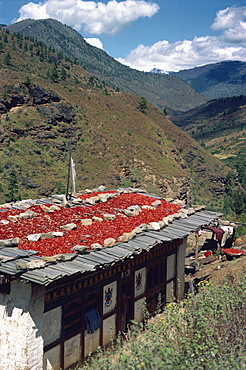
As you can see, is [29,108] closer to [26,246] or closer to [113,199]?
[113,199]

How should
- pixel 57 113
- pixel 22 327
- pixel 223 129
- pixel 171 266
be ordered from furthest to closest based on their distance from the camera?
pixel 223 129, pixel 57 113, pixel 171 266, pixel 22 327

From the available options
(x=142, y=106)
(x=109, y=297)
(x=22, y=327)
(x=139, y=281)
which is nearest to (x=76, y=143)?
(x=142, y=106)

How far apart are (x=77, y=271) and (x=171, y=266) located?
21.0 ft

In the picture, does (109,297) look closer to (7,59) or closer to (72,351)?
(72,351)

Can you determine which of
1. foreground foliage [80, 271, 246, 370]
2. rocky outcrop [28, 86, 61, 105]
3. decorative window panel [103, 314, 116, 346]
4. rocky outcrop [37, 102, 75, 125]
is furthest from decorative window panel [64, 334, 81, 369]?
rocky outcrop [28, 86, 61, 105]

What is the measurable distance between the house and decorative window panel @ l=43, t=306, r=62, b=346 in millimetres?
23

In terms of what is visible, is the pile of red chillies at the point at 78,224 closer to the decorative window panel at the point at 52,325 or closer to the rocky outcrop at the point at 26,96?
the decorative window panel at the point at 52,325

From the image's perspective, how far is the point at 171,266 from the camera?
14.2m

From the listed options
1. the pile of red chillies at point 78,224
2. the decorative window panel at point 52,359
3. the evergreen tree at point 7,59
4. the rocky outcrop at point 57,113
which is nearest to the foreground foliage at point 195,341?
the decorative window panel at point 52,359

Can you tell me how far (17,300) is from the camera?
859 centimetres

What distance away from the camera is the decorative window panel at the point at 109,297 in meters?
10.8

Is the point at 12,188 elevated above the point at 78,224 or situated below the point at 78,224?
below

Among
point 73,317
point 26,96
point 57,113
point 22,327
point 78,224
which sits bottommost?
point 73,317

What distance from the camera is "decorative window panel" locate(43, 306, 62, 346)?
351 inches
